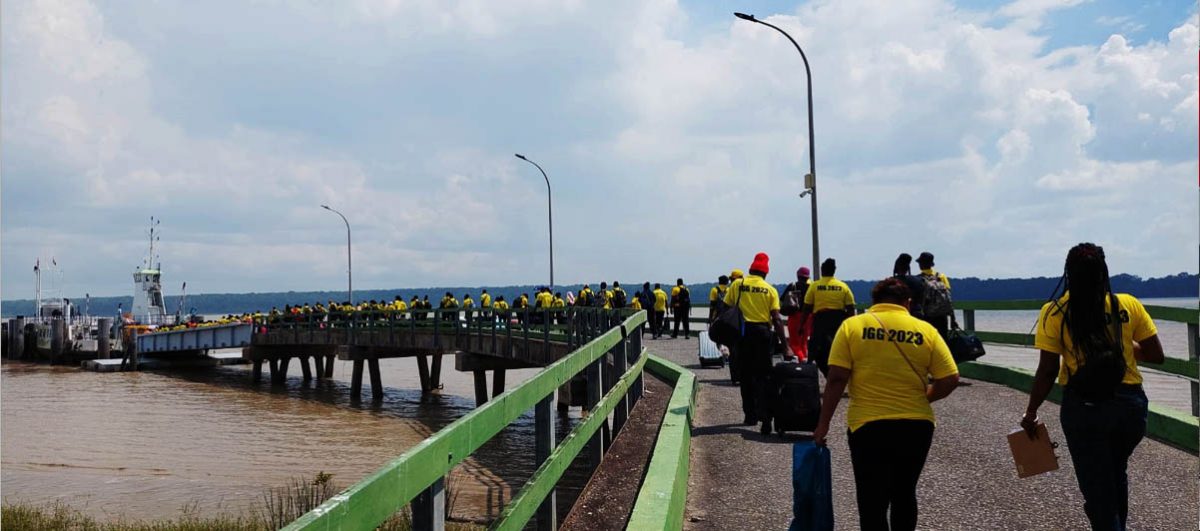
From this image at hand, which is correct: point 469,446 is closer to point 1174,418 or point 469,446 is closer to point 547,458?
point 547,458

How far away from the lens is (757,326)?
9.23 metres

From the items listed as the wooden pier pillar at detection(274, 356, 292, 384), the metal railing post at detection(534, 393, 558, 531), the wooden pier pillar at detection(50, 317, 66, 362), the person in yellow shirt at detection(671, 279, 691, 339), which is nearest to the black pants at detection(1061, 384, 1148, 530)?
the metal railing post at detection(534, 393, 558, 531)

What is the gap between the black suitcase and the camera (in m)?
7.74

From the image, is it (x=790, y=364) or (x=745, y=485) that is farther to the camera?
(x=790, y=364)

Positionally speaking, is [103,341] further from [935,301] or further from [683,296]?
[935,301]

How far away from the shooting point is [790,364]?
25.4 ft

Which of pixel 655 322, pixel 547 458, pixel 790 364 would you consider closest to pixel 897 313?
pixel 547 458

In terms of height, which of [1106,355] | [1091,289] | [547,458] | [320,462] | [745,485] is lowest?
[320,462]

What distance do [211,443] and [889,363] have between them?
837 inches

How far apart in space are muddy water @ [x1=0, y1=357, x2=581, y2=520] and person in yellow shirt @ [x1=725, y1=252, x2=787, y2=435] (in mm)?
3259

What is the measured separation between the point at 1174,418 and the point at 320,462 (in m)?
14.7

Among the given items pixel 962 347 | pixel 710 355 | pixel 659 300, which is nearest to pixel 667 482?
pixel 962 347

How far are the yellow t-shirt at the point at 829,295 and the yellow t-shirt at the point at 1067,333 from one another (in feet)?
16.8

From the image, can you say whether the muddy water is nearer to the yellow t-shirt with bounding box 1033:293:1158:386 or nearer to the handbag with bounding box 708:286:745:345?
the handbag with bounding box 708:286:745:345
